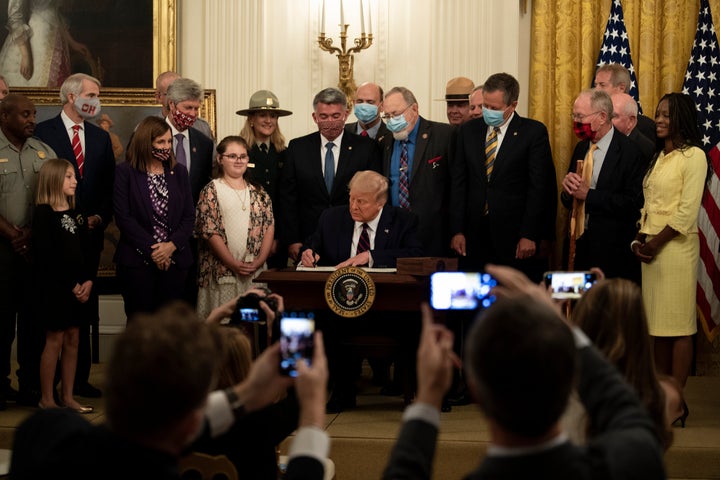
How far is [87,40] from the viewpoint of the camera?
8.63m

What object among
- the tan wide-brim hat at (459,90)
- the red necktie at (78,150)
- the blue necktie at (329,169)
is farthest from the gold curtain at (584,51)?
the red necktie at (78,150)

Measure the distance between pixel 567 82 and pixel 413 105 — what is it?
1.65 metres

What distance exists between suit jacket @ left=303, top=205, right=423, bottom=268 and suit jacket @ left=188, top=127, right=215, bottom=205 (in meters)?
1.16

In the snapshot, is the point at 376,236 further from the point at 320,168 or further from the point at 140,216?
the point at 140,216

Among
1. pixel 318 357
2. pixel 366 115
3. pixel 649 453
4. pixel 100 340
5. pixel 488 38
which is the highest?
pixel 488 38

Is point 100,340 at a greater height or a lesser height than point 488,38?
lesser

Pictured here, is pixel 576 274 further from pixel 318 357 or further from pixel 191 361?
pixel 191 361

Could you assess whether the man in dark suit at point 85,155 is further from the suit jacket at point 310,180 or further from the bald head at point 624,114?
the bald head at point 624,114

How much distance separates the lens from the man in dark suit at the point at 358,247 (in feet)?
20.1

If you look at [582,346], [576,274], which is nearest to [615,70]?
[576,274]

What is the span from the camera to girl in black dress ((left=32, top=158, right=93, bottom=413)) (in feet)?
19.8

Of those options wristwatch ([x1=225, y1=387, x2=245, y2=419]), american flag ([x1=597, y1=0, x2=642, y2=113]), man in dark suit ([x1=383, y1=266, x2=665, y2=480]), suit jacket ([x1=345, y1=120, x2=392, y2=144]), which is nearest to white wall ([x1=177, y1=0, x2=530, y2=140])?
american flag ([x1=597, y1=0, x2=642, y2=113])

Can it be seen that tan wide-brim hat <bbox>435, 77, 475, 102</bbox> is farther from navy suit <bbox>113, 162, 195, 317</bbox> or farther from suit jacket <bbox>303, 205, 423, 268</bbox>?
navy suit <bbox>113, 162, 195, 317</bbox>

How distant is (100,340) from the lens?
838cm
